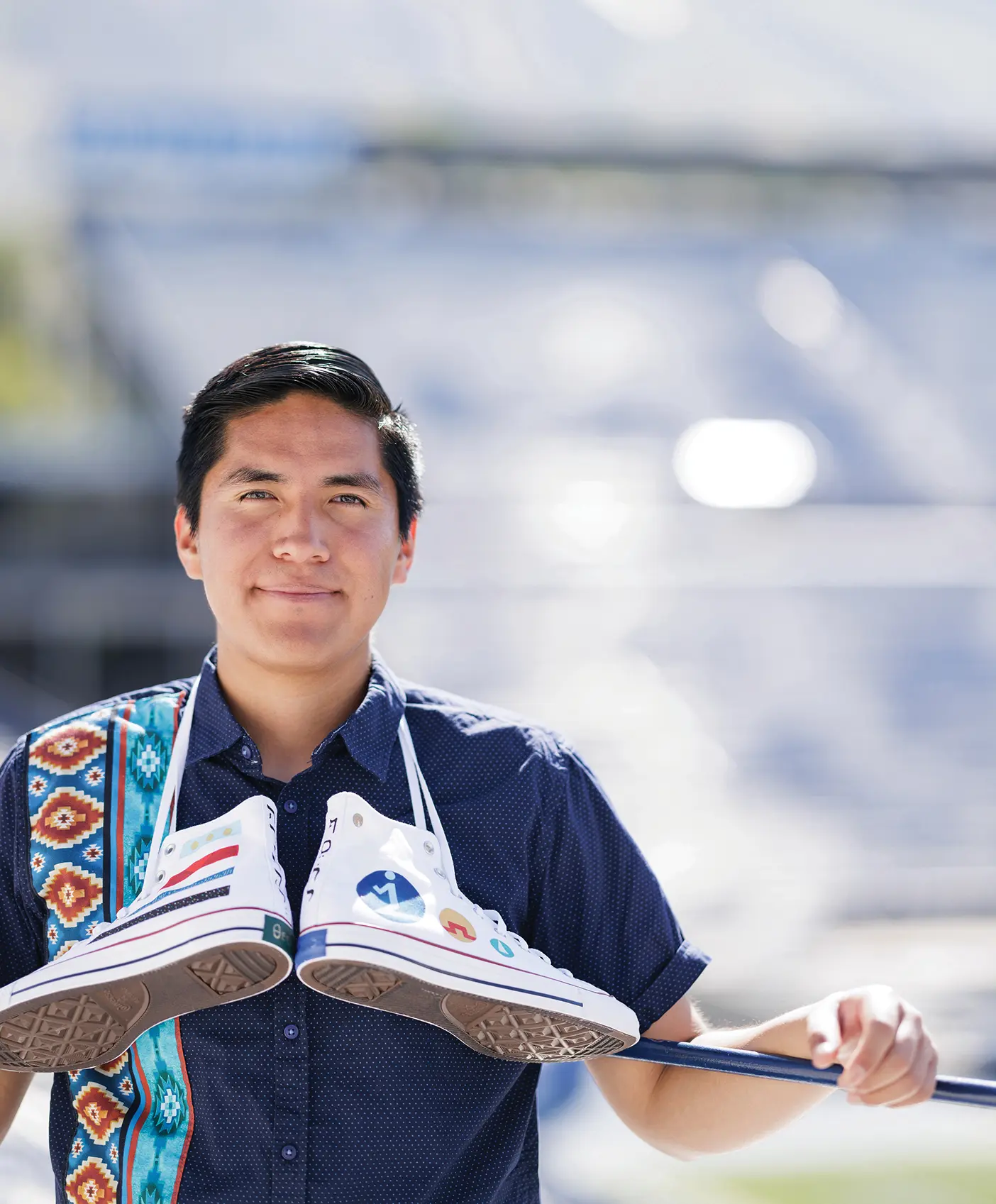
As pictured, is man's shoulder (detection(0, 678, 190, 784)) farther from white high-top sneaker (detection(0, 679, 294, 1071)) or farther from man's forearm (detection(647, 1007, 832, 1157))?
man's forearm (detection(647, 1007, 832, 1157))

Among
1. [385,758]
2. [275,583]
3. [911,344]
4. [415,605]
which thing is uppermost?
[911,344]

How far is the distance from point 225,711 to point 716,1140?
523 mm

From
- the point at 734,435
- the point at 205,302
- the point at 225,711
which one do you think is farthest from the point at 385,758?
the point at 205,302

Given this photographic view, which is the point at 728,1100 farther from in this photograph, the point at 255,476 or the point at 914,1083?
the point at 255,476

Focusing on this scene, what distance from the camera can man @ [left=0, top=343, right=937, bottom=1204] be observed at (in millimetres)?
1076

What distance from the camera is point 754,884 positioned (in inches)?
244

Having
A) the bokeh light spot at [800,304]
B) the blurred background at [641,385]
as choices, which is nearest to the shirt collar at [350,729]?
the blurred background at [641,385]

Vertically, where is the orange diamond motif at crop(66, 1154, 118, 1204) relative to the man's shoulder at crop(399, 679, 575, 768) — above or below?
below

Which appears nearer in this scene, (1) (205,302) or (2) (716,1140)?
(2) (716,1140)

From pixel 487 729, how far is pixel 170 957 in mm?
364

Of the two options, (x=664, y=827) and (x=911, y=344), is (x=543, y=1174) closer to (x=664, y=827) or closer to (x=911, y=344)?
(x=664, y=827)

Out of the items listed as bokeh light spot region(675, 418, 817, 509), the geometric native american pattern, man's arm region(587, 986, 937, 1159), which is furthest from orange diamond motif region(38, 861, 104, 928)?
bokeh light spot region(675, 418, 817, 509)

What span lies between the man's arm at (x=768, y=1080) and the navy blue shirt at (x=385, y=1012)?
52 millimetres

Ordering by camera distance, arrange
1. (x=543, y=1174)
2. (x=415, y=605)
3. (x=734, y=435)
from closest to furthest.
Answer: (x=543, y=1174) → (x=415, y=605) → (x=734, y=435)
